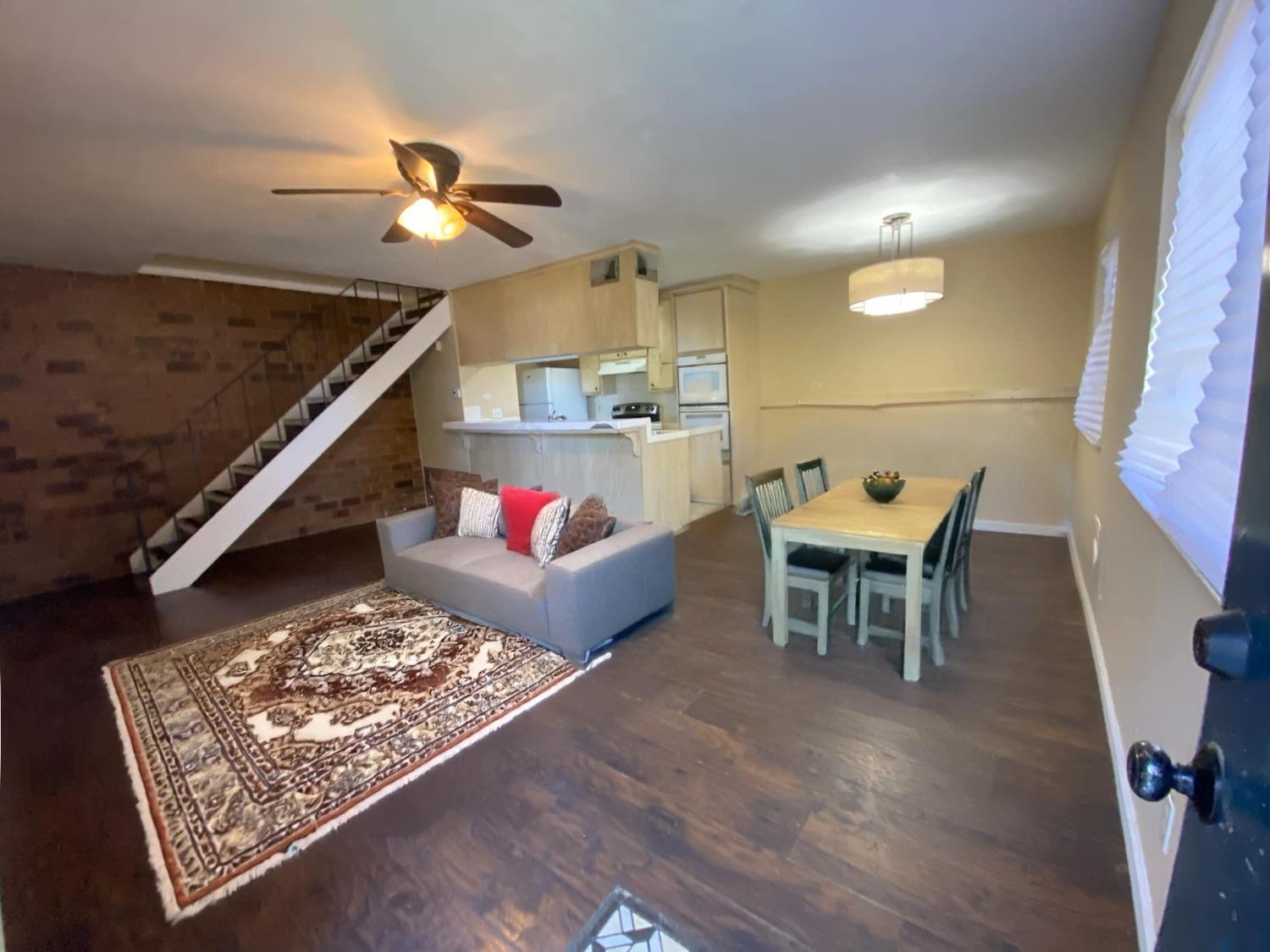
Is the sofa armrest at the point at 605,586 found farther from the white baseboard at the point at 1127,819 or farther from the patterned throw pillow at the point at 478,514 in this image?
the white baseboard at the point at 1127,819

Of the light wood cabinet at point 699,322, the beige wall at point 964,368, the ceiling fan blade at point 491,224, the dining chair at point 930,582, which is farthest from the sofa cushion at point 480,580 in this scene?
the beige wall at point 964,368

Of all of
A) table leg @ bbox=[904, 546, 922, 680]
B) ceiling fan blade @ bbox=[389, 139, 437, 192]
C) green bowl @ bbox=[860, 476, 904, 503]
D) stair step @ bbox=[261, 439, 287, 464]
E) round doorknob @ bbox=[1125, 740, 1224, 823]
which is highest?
ceiling fan blade @ bbox=[389, 139, 437, 192]

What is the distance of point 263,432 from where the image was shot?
537 centimetres

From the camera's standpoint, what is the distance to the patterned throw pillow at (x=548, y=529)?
3086mm

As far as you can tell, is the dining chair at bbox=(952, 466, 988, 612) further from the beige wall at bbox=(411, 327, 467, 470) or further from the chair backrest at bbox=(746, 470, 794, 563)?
the beige wall at bbox=(411, 327, 467, 470)

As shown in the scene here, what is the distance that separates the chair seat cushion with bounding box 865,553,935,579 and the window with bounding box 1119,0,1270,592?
112cm

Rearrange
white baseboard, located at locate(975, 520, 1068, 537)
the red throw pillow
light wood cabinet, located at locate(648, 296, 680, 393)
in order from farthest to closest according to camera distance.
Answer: light wood cabinet, located at locate(648, 296, 680, 393) → white baseboard, located at locate(975, 520, 1068, 537) → the red throw pillow

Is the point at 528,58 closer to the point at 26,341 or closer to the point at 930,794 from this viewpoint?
the point at 930,794

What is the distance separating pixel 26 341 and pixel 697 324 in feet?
19.2

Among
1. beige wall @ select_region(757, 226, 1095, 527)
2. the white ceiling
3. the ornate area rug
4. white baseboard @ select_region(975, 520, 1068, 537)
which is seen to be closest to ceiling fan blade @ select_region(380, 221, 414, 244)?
the white ceiling

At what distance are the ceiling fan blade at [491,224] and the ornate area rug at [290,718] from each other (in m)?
2.28

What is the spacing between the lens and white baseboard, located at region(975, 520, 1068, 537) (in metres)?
4.36

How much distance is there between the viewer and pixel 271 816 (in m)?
1.78

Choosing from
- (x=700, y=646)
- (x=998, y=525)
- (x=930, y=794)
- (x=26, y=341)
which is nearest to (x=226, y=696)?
(x=700, y=646)
